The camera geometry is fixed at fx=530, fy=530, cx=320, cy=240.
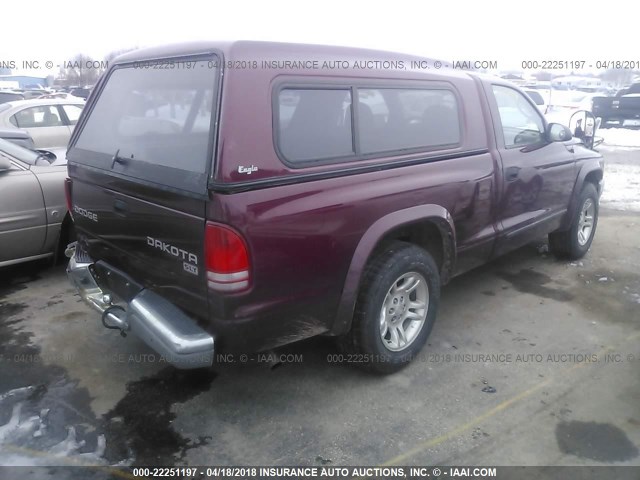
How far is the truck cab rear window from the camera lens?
2531 mm

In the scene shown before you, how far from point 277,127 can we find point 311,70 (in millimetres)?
424

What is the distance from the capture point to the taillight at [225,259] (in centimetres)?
235

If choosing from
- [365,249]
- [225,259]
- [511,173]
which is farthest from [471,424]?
[511,173]

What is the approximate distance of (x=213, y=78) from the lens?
8.34 feet

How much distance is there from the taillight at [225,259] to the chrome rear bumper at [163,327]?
287 millimetres

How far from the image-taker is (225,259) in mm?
2365

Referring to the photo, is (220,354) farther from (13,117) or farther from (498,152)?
(13,117)

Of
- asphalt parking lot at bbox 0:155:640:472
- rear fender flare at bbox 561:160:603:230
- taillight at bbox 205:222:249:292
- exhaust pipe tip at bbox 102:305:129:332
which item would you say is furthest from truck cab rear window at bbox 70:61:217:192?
rear fender flare at bbox 561:160:603:230

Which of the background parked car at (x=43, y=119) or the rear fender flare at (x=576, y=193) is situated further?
the background parked car at (x=43, y=119)

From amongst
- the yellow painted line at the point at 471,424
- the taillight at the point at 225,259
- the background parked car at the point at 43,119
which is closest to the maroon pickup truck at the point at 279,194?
the taillight at the point at 225,259

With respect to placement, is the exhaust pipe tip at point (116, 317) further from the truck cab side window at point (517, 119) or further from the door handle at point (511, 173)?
the truck cab side window at point (517, 119)

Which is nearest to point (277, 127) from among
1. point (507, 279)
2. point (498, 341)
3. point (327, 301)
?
point (327, 301)

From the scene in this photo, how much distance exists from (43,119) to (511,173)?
26.5 feet

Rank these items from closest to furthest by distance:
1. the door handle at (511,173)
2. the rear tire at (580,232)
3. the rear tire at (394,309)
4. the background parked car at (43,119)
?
1. the rear tire at (394,309)
2. the door handle at (511,173)
3. the rear tire at (580,232)
4. the background parked car at (43,119)
